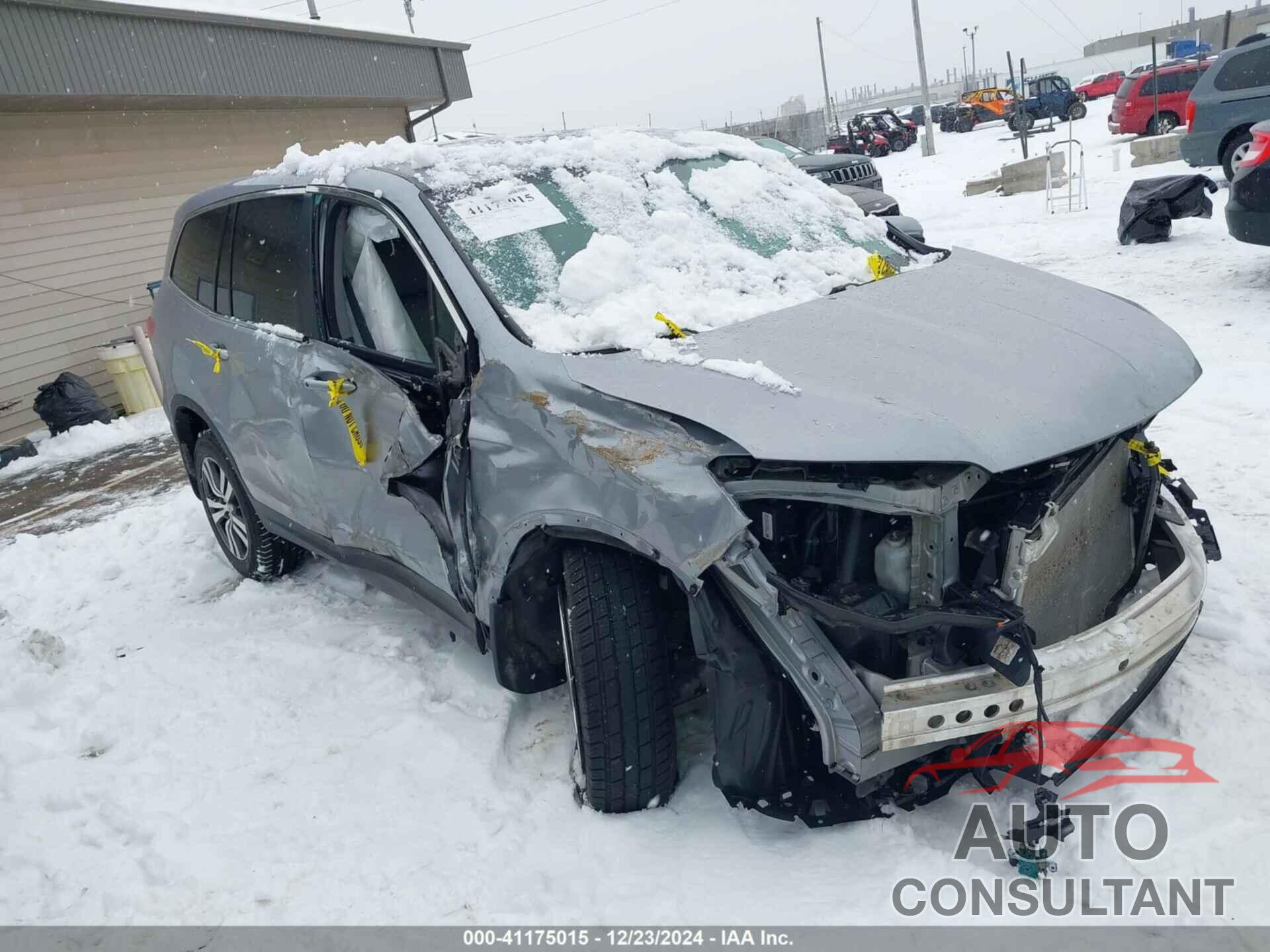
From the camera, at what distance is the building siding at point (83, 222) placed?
9664 mm

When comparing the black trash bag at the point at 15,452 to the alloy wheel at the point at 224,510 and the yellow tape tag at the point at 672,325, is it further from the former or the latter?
the yellow tape tag at the point at 672,325

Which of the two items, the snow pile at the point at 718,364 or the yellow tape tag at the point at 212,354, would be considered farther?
the yellow tape tag at the point at 212,354

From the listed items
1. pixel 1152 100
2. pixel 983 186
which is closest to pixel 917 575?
pixel 983 186

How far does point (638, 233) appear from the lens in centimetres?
324

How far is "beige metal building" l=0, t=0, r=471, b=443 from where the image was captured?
9469 millimetres

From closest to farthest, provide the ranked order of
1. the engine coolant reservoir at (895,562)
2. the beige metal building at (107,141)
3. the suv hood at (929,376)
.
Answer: the suv hood at (929,376) → the engine coolant reservoir at (895,562) → the beige metal building at (107,141)

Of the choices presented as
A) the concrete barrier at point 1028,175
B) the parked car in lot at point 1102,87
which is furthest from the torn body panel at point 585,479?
the parked car in lot at point 1102,87

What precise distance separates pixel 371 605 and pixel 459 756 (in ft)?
4.70

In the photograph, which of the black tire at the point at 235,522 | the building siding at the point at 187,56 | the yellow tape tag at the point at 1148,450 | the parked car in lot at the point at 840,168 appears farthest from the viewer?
the parked car in lot at the point at 840,168

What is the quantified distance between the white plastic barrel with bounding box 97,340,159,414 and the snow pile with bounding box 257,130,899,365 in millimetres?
7032

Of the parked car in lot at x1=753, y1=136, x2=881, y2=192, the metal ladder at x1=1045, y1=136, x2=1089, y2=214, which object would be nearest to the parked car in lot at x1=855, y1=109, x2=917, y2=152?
the metal ladder at x1=1045, y1=136, x2=1089, y2=214

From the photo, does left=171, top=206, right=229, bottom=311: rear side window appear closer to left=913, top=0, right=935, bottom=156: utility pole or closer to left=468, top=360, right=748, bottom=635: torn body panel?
left=468, top=360, right=748, bottom=635: torn body panel

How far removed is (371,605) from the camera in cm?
440

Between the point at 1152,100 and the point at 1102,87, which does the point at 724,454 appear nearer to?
the point at 1152,100
